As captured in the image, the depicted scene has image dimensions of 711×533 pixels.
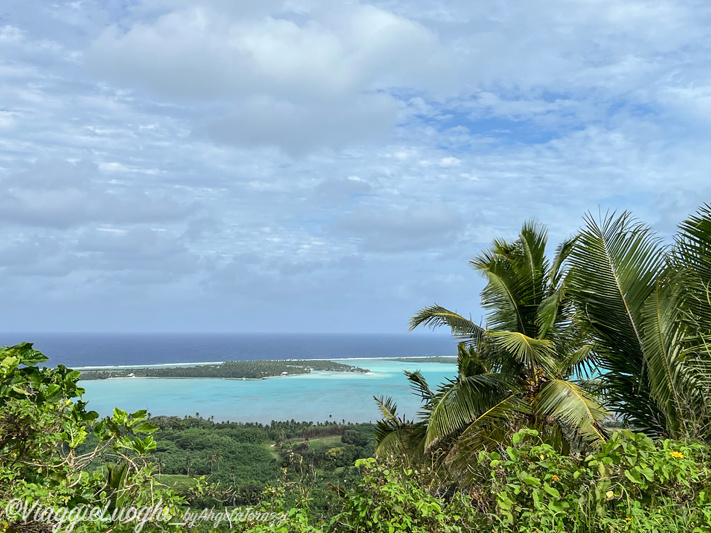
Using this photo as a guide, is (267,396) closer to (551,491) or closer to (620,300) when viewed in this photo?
(620,300)

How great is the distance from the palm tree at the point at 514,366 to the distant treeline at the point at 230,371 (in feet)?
224

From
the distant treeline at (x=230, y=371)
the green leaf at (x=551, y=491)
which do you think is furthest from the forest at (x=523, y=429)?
the distant treeline at (x=230, y=371)

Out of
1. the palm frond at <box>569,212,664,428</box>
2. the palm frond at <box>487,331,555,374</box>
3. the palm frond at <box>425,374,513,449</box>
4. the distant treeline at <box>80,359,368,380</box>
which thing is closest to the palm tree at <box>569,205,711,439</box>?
the palm frond at <box>569,212,664,428</box>

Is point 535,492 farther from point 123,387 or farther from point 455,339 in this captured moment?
point 123,387

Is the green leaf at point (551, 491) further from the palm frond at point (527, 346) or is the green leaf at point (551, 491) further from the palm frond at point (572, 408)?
A: the palm frond at point (527, 346)

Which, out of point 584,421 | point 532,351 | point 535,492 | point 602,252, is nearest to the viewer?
point 535,492

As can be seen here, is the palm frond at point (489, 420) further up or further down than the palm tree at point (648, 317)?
further down

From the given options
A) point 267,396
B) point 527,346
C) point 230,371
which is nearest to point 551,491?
point 527,346

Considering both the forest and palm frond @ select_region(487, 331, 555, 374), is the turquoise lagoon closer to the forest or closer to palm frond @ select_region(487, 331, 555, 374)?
the forest

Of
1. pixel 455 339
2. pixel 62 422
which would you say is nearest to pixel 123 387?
pixel 455 339

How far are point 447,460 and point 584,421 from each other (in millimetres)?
1949

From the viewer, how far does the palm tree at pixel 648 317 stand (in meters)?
4.84

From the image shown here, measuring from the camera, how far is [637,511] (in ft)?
7.91

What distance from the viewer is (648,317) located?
16.9 feet
